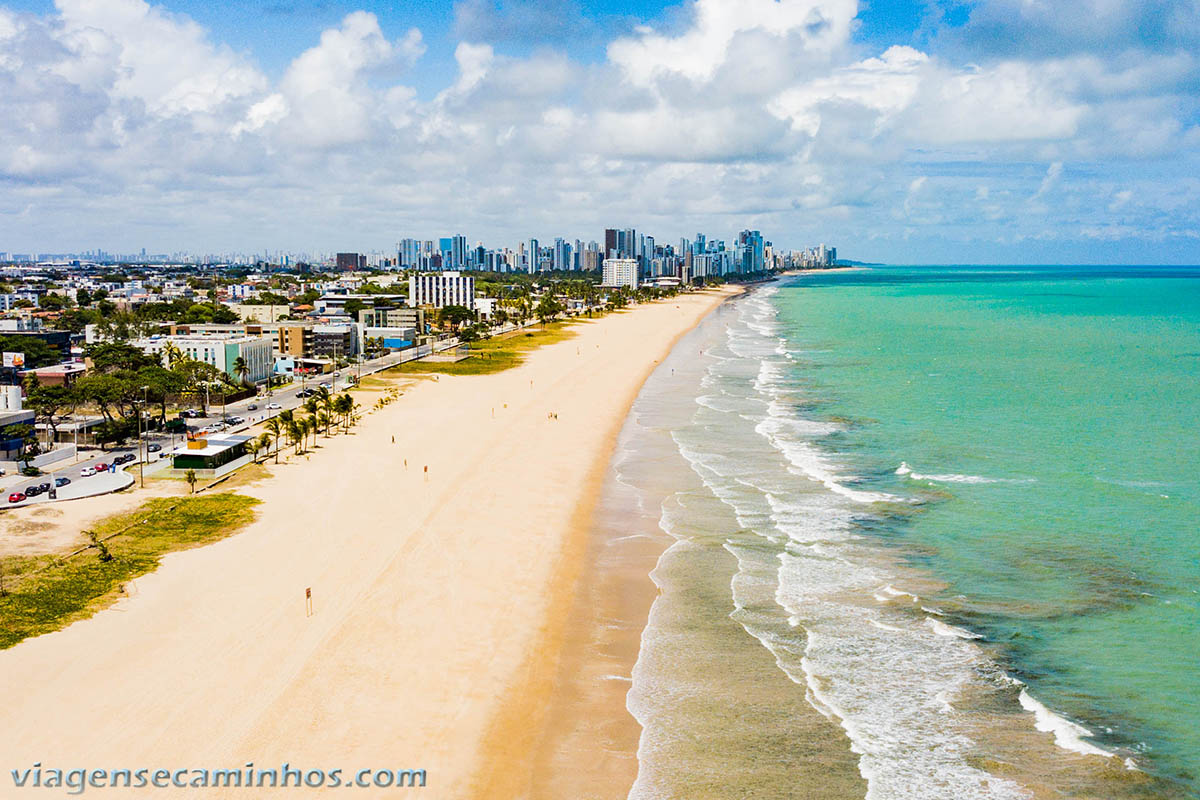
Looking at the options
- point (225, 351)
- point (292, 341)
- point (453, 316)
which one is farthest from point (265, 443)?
point (453, 316)

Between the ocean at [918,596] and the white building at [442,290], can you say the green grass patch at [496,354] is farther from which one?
the ocean at [918,596]

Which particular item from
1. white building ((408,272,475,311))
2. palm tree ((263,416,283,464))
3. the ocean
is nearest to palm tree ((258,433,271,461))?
palm tree ((263,416,283,464))

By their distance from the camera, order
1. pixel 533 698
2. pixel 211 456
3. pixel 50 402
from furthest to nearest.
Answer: pixel 50 402 → pixel 211 456 → pixel 533 698

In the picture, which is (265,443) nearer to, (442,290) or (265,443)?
(265,443)

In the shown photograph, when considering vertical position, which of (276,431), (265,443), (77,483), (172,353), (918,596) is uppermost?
(172,353)

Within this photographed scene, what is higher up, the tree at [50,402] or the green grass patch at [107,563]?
the tree at [50,402]

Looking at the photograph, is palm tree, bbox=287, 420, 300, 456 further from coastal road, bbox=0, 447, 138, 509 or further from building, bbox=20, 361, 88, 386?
building, bbox=20, 361, 88, 386

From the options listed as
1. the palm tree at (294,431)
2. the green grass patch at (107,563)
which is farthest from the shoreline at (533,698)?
the palm tree at (294,431)
